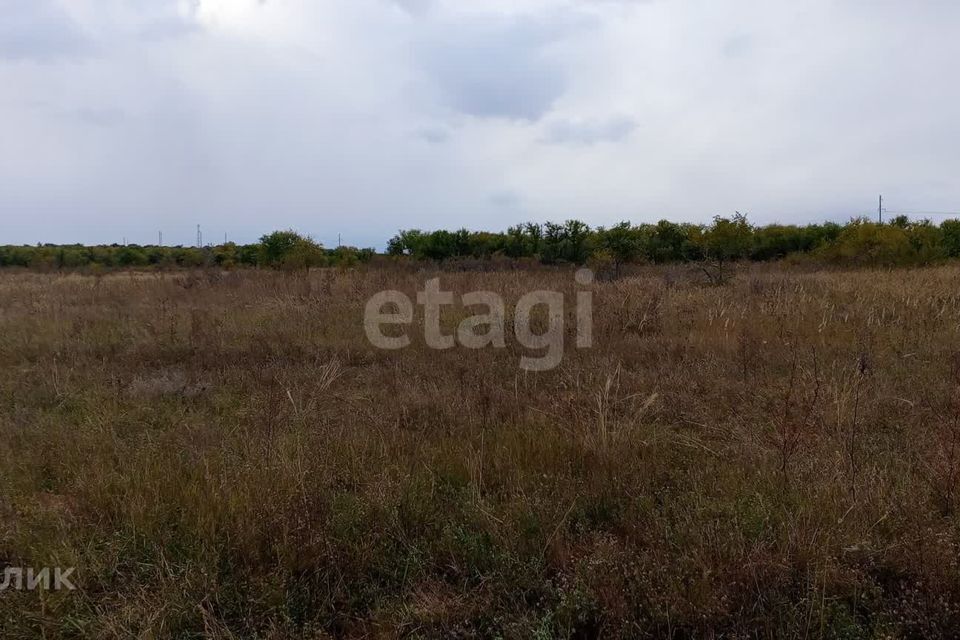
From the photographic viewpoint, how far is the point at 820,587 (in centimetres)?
201

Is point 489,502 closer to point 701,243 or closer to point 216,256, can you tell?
point 701,243

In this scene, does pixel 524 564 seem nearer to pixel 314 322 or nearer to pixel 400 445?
pixel 400 445

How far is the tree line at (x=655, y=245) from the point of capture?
18750 millimetres

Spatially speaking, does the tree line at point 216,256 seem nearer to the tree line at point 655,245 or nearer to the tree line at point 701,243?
the tree line at point 655,245

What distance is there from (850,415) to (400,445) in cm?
298

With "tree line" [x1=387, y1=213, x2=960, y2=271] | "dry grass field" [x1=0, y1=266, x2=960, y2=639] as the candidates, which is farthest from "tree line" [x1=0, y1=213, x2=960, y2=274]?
"dry grass field" [x1=0, y1=266, x2=960, y2=639]

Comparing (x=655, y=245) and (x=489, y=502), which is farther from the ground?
(x=655, y=245)

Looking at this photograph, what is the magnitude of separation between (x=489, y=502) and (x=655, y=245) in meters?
25.7

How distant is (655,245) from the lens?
26.4m

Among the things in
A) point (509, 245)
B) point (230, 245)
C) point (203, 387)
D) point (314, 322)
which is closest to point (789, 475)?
point (203, 387)

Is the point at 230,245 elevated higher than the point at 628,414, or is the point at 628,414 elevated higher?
the point at 230,245

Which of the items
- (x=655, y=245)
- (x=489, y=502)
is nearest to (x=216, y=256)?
(x=655, y=245)

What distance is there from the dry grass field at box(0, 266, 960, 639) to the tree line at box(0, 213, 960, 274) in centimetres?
1111

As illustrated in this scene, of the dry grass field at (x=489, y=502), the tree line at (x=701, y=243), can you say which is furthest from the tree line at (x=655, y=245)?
the dry grass field at (x=489, y=502)
